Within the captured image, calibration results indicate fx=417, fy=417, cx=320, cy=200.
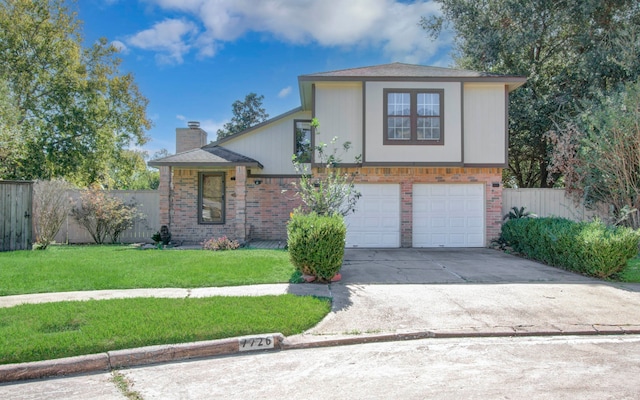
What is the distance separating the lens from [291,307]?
6.01 m

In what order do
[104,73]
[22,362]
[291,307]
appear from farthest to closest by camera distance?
[104,73]
[291,307]
[22,362]

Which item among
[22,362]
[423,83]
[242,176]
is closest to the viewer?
[22,362]

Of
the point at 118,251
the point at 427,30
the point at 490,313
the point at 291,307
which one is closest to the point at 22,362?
the point at 291,307

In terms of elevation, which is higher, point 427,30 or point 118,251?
point 427,30

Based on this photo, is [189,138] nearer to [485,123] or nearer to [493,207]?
[485,123]

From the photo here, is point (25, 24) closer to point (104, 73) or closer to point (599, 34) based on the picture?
point (104, 73)

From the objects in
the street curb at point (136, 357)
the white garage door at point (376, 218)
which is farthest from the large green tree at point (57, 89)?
the street curb at point (136, 357)

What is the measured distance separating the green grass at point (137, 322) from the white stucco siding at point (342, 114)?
7307mm

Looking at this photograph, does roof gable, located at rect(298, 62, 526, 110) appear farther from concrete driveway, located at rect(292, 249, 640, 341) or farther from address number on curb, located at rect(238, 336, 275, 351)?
address number on curb, located at rect(238, 336, 275, 351)

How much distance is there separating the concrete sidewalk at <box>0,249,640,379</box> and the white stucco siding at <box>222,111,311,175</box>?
6.45m

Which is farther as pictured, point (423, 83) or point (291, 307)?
point (423, 83)

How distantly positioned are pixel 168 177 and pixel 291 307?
379 inches

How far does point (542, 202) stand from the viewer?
1360 centimetres

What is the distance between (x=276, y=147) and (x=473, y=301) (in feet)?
32.9
